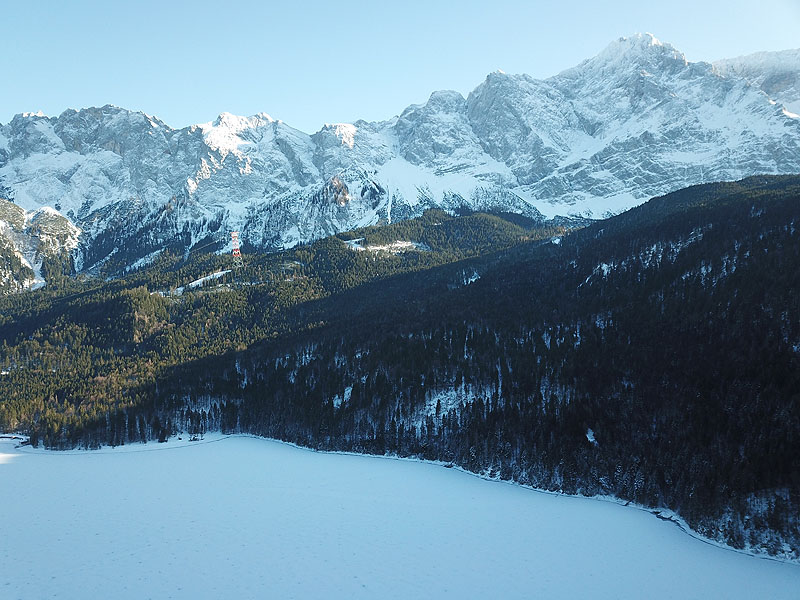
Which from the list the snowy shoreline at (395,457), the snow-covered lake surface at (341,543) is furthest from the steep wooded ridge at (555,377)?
the snow-covered lake surface at (341,543)

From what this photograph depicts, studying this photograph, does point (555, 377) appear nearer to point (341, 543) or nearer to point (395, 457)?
point (395, 457)

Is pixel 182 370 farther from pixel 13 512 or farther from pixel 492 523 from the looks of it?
pixel 492 523

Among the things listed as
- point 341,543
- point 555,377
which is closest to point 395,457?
point 555,377

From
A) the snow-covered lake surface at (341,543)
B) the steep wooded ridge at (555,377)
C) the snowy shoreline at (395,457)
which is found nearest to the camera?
the snow-covered lake surface at (341,543)

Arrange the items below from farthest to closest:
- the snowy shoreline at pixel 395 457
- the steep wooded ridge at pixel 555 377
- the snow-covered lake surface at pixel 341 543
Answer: the steep wooded ridge at pixel 555 377, the snowy shoreline at pixel 395 457, the snow-covered lake surface at pixel 341 543

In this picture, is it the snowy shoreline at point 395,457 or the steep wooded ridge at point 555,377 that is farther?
the steep wooded ridge at point 555,377

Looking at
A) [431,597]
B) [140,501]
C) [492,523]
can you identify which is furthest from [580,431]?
[140,501]

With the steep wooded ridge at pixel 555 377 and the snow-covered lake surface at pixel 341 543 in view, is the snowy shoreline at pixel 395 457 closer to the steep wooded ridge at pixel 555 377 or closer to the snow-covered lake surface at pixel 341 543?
the steep wooded ridge at pixel 555 377
